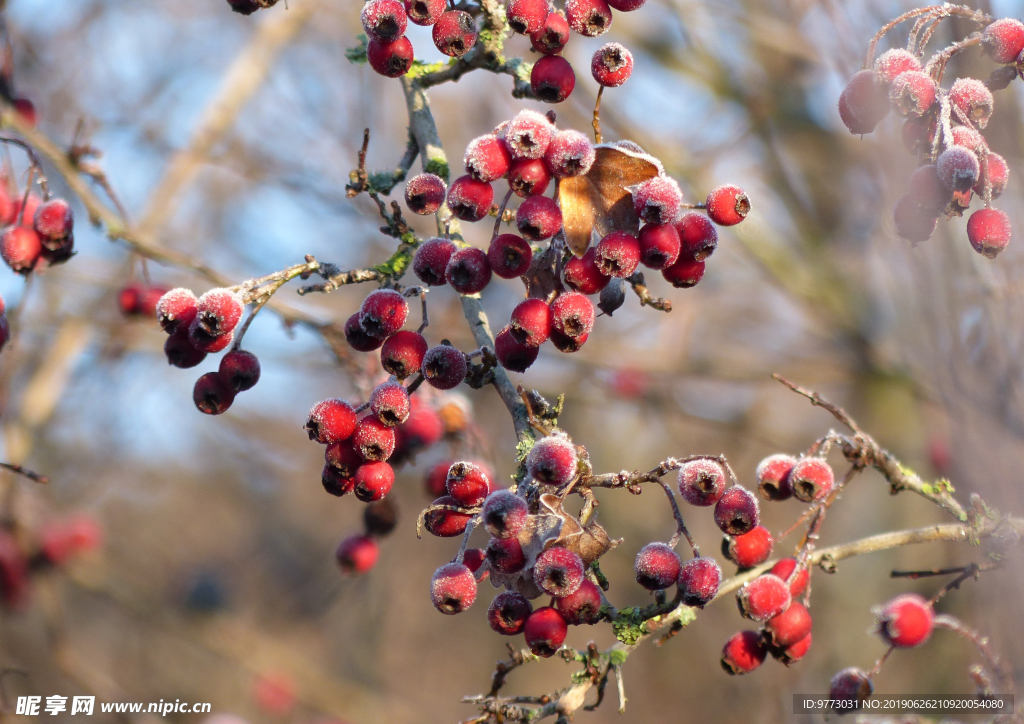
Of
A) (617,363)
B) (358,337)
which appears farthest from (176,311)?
(617,363)

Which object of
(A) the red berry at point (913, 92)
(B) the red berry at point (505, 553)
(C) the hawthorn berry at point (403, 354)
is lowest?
(B) the red berry at point (505, 553)

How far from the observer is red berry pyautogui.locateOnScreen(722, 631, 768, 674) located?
171cm

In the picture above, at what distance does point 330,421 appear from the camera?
4.79ft

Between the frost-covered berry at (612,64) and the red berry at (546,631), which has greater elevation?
the frost-covered berry at (612,64)

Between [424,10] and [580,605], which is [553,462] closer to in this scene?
[580,605]

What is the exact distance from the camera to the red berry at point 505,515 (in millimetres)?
1220

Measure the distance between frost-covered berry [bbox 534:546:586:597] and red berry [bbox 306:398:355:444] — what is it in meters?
0.50

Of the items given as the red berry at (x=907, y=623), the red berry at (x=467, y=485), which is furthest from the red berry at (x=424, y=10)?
the red berry at (x=907, y=623)

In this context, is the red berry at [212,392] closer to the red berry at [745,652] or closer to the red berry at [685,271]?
the red berry at [685,271]

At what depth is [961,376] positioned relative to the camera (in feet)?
5.21

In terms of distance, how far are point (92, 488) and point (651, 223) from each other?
8609mm

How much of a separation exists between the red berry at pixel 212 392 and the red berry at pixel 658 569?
97 cm

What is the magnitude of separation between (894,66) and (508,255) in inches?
39.2

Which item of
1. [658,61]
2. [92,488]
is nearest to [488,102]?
[658,61]
